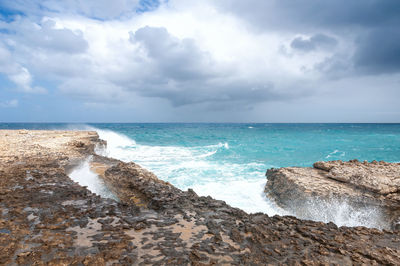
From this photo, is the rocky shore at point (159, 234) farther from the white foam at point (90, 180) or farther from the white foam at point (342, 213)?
the white foam at point (342, 213)

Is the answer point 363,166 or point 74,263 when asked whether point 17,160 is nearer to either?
point 74,263

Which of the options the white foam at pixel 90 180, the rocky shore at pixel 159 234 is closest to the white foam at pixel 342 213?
the rocky shore at pixel 159 234

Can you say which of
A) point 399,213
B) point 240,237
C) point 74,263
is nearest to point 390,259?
point 240,237

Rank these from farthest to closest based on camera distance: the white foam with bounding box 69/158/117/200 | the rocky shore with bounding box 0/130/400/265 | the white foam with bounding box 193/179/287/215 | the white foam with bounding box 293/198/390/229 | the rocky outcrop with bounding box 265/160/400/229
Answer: the white foam with bounding box 193/179/287/215, the white foam with bounding box 69/158/117/200, the rocky outcrop with bounding box 265/160/400/229, the white foam with bounding box 293/198/390/229, the rocky shore with bounding box 0/130/400/265

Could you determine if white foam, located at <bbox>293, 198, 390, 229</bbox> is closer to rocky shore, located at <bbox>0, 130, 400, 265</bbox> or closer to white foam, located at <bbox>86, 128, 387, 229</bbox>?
white foam, located at <bbox>86, 128, 387, 229</bbox>

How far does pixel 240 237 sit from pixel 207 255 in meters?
0.77

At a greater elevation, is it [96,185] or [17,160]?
[17,160]

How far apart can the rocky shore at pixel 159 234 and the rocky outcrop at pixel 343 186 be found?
275 cm

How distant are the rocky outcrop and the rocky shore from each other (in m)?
2.75

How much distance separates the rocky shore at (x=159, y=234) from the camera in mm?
3475

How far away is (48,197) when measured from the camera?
18.5ft

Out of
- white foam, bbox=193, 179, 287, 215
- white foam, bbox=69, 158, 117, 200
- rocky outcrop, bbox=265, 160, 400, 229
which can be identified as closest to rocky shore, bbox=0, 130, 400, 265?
white foam, bbox=69, 158, 117, 200

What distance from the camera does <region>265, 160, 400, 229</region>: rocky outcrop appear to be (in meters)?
7.01

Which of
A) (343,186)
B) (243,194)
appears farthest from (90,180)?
(343,186)
